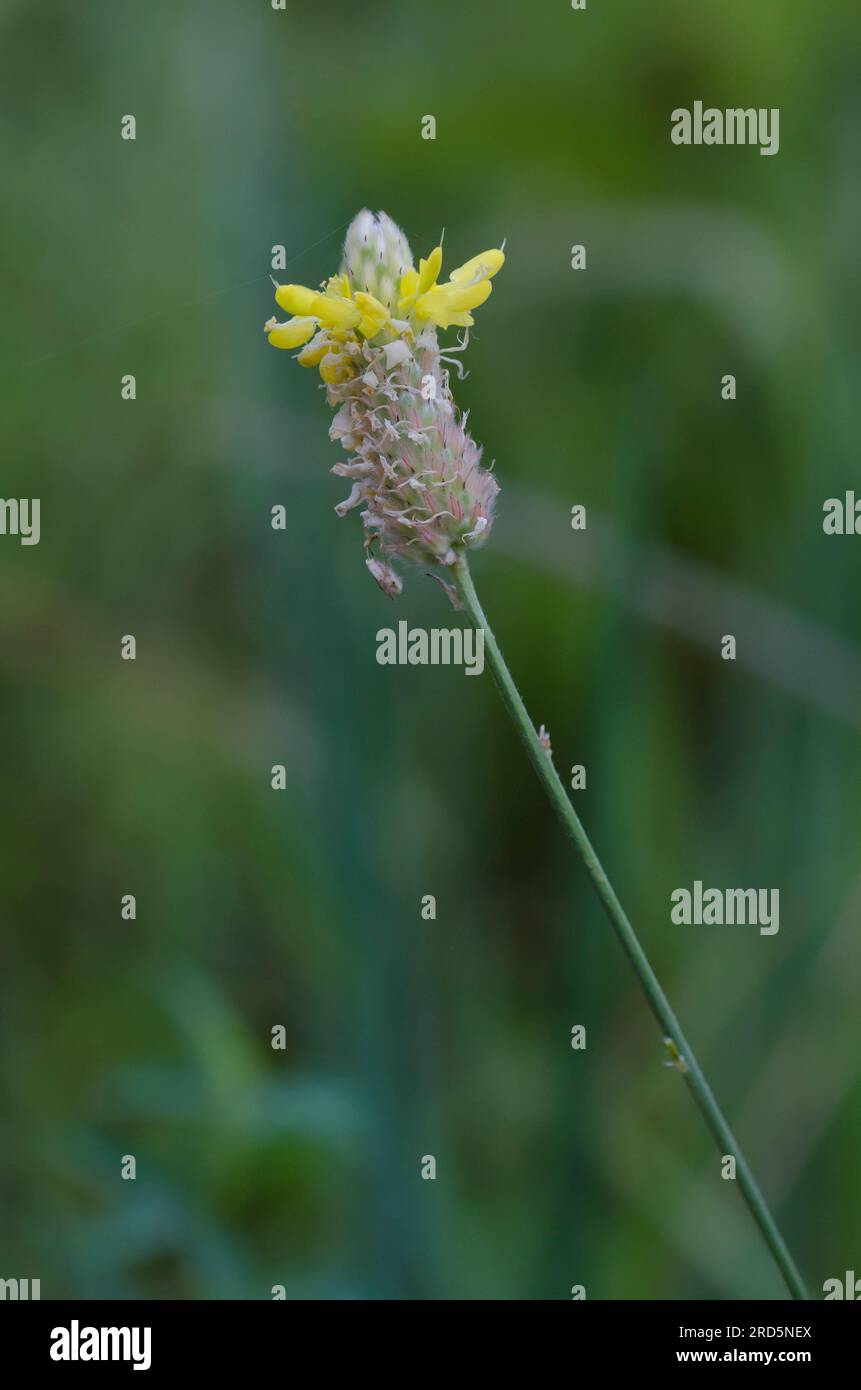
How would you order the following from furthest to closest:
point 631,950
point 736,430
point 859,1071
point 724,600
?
point 736,430
point 724,600
point 859,1071
point 631,950

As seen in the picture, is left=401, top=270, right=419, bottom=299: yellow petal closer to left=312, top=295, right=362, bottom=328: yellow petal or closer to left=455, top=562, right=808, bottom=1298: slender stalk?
left=312, top=295, right=362, bottom=328: yellow petal

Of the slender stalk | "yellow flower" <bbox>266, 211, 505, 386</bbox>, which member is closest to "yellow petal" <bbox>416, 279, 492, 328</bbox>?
"yellow flower" <bbox>266, 211, 505, 386</bbox>

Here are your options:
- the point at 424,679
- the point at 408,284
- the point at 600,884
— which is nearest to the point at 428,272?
the point at 408,284

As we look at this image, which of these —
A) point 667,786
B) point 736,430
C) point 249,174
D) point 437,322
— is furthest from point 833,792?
point 437,322

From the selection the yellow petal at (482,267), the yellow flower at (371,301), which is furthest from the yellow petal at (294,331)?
the yellow petal at (482,267)

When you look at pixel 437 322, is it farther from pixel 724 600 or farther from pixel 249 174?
pixel 724 600

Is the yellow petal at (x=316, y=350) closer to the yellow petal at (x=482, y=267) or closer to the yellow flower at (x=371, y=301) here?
the yellow flower at (x=371, y=301)

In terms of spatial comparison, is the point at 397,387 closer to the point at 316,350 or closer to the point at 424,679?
the point at 316,350
